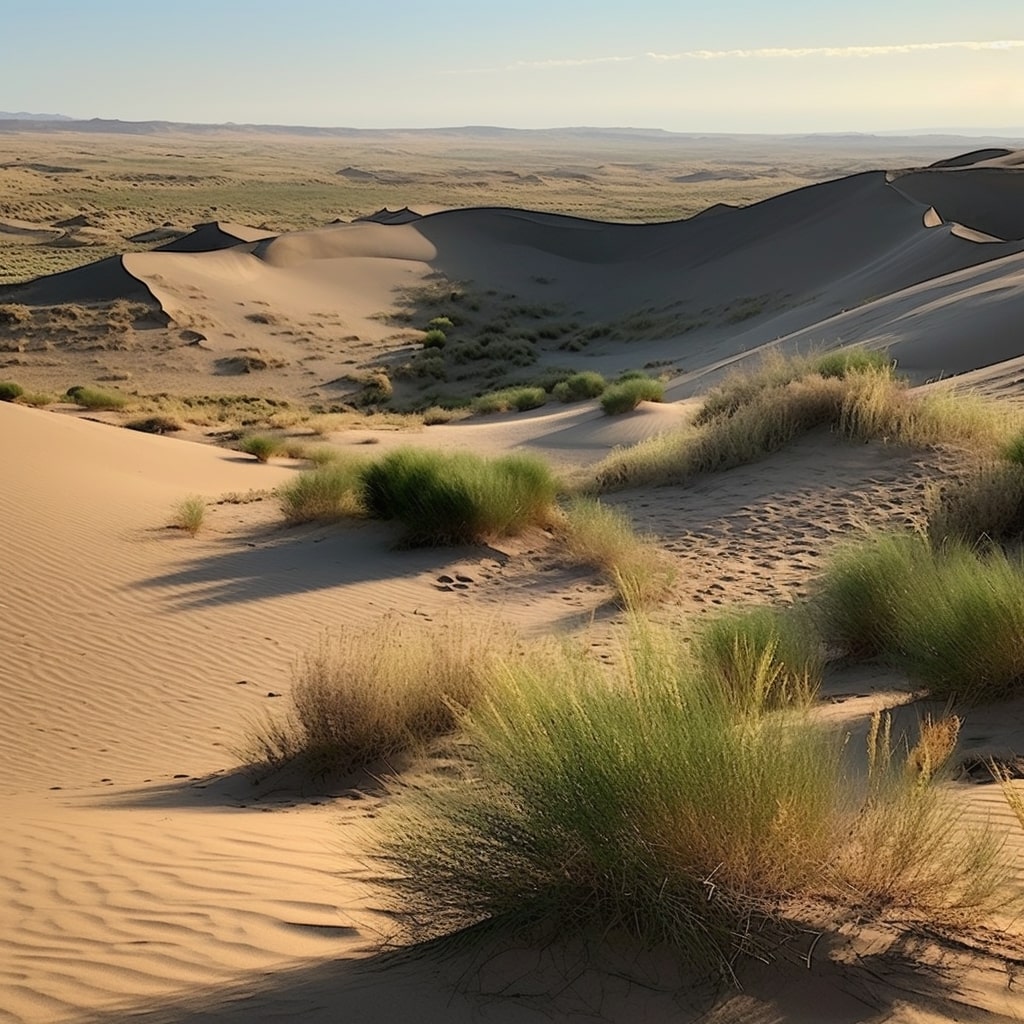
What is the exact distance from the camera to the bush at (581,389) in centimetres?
2566

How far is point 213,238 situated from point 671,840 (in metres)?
50.2

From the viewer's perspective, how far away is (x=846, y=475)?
39.0 feet

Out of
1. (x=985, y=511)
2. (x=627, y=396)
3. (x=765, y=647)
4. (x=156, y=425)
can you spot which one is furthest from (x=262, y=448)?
(x=765, y=647)

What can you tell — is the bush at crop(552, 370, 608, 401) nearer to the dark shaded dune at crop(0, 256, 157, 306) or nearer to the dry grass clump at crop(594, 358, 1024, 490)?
the dry grass clump at crop(594, 358, 1024, 490)

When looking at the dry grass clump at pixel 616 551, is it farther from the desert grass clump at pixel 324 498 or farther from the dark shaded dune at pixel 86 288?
the dark shaded dune at pixel 86 288

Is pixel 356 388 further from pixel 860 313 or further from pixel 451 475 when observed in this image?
pixel 451 475

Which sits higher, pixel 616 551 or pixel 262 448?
pixel 616 551

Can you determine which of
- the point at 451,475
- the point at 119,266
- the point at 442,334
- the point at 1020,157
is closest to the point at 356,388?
the point at 442,334

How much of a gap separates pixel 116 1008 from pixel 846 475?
10.1 meters

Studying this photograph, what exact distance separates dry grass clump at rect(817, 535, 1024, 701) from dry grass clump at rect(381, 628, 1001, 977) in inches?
87.1

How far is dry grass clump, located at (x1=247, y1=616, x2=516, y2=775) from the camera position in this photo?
577 cm

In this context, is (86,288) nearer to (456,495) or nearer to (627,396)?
(627,396)

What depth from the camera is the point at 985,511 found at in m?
8.46

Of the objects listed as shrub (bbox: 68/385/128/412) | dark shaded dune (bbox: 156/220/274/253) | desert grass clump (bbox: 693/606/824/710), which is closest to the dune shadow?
desert grass clump (bbox: 693/606/824/710)
